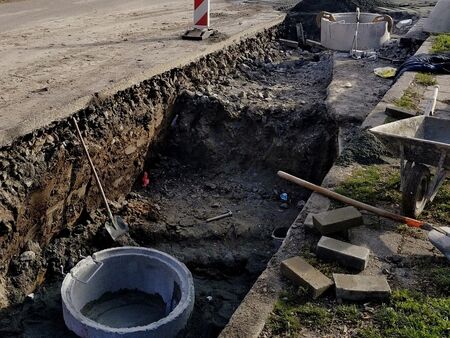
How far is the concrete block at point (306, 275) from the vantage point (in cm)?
305

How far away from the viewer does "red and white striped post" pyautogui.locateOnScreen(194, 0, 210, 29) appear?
839 centimetres

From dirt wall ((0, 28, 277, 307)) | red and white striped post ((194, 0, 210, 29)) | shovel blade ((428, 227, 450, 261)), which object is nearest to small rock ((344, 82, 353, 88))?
dirt wall ((0, 28, 277, 307))

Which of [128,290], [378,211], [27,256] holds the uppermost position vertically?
[378,211]

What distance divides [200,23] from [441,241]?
6.45m

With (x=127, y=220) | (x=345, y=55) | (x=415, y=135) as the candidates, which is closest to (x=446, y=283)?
(x=415, y=135)

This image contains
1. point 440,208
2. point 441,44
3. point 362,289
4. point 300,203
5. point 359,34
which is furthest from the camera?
point 359,34

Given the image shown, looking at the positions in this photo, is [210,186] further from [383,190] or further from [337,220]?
[337,220]

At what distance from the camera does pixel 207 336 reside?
14.9ft

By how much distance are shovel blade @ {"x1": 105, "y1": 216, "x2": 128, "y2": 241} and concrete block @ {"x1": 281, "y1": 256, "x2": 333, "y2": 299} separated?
8.92 feet

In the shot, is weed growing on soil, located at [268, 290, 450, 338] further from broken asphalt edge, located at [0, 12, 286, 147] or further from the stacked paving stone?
broken asphalt edge, located at [0, 12, 286, 147]

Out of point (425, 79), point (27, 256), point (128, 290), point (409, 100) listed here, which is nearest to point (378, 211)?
point (409, 100)

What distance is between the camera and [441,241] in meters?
3.35

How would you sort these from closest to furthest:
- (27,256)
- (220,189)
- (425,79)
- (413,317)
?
(413,317) < (27,256) < (220,189) < (425,79)

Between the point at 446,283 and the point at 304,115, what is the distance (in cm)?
399
